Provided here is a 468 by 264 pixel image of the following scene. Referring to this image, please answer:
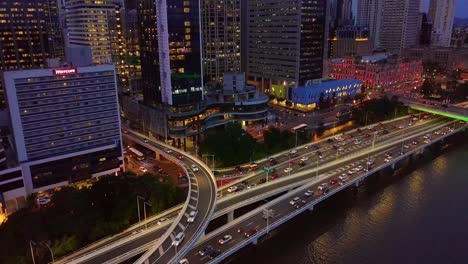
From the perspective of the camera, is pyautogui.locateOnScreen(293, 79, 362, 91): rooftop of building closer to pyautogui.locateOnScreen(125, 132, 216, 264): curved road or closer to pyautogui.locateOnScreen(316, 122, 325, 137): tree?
pyautogui.locateOnScreen(316, 122, 325, 137): tree

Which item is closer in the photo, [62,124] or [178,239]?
[178,239]

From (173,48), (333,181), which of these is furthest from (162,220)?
(173,48)

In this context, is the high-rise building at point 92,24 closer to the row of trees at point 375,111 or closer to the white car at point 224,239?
the row of trees at point 375,111

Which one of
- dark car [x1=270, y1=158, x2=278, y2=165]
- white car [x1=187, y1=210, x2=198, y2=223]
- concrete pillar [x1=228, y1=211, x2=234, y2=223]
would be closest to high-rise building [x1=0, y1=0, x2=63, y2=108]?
dark car [x1=270, y1=158, x2=278, y2=165]

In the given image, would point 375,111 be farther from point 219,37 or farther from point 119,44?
point 119,44

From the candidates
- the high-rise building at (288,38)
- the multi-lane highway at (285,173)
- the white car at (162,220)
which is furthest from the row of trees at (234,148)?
the high-rise building at (288,38)
